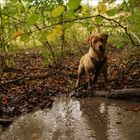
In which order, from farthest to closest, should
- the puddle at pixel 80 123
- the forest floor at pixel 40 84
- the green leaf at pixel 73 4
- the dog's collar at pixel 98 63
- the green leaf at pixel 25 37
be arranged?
the dog's collar at pixel 98 63
the forest floor at pixel 40 84
the puddle at pixel 80 123
the green leaf at pixel 25 37
the green leaf at pixel 73 4

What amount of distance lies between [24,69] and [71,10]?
314 inches

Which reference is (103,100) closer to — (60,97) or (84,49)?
(60,97)

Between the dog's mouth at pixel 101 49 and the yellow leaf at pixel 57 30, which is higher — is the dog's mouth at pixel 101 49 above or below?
below

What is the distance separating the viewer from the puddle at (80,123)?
4.17 meters

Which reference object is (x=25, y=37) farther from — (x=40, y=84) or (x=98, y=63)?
(x=40, y=84)

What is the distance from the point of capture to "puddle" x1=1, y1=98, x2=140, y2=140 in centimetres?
417

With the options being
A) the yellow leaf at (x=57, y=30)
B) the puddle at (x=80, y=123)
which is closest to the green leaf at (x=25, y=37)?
the yellow leaf at (x=57, y=30)

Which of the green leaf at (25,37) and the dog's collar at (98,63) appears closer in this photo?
the green leaf at (25,37)

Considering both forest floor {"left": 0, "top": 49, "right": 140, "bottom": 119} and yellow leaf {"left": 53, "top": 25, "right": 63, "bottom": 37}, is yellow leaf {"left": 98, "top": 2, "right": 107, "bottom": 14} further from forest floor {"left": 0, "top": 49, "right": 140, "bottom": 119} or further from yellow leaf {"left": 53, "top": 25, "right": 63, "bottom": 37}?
forest floor {"left": 0, "top": 49, "right": 140, "bottom": 119}

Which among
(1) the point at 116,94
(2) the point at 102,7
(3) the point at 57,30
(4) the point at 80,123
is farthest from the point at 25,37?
(1) the point at 116,94

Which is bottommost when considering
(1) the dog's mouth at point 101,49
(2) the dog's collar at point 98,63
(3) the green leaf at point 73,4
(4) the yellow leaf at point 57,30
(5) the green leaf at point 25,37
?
(2) the dog's collar at point 98,63

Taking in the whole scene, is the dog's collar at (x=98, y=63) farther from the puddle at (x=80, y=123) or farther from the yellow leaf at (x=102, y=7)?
the yellow leaf at (x=102, y=7)

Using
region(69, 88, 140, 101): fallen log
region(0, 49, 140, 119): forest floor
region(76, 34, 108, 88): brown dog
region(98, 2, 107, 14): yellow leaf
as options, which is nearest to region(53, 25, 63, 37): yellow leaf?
region(98, 2, 107, 14): yellow leaf

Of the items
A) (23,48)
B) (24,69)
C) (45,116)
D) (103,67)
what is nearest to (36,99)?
(45,116)
